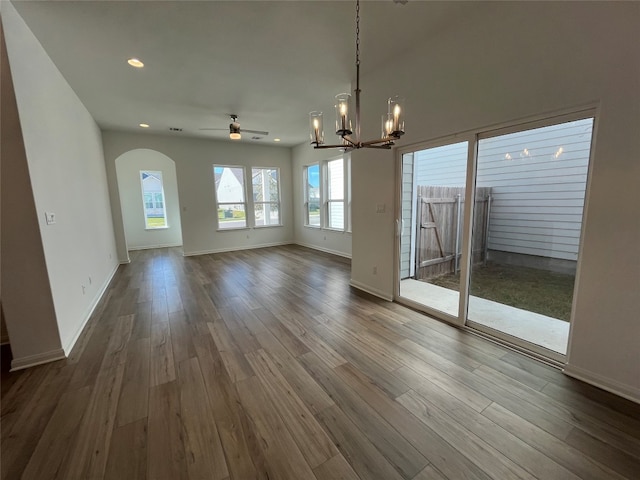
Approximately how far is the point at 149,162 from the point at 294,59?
6.76 metres

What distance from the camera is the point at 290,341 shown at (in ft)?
8.62

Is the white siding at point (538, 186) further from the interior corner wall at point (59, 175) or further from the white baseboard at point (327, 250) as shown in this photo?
the interior corner wall at point (59, 175)

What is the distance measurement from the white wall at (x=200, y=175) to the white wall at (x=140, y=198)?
113 centimetres

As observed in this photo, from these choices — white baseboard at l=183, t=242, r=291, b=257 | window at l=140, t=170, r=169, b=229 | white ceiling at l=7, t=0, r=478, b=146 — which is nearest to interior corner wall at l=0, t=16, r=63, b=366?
white ceiling at l=7, t=0, r=478, b=146

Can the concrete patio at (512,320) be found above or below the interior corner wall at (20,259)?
below

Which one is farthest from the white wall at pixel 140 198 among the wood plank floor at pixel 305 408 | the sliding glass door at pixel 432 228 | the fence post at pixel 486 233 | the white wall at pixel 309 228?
the fence post at pixel 486 233

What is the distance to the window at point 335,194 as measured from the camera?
252 inches

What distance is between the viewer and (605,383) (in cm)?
189

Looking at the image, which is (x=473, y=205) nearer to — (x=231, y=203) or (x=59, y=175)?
(x=59, y=175)

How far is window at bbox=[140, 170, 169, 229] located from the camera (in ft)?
25.9

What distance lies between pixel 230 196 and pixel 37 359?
5538 millimetres

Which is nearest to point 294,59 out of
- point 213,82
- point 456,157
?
point 213,82

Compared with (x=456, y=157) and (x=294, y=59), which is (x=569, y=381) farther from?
(x=294, y=59)

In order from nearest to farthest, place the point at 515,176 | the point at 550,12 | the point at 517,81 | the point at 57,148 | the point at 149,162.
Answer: the point at 550,12 → the point at 517,81 → the point at 515,176 → the point at 57,148 → the point at 149,162
